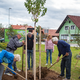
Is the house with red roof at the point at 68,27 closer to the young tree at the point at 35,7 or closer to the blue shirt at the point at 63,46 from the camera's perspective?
the young tree at the point at 35,7

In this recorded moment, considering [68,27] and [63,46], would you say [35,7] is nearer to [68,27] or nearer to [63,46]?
[63,46]

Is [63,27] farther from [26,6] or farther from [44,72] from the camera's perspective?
[44,72]

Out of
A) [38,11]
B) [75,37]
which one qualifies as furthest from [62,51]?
[38,11]

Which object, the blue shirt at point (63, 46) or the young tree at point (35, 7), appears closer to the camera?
the blue shirt at point (63, 46)

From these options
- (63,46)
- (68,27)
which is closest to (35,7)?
(63,46)

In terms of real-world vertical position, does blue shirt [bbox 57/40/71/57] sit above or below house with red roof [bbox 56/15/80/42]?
below

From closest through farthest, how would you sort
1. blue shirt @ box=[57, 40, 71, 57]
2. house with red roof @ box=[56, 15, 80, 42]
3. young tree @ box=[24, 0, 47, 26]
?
blue shirt @ box=[57, 40, 71, 57] → young tree @ box=[24, 0, 47, 26] → house with red roof @ box=[56, 15, 80, 42]

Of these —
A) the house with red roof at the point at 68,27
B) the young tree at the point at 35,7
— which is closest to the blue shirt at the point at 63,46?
the young tree at the point at 35,7

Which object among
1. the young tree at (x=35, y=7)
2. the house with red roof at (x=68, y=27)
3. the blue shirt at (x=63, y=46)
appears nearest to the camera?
the blue shirt at (x=63, y=46)

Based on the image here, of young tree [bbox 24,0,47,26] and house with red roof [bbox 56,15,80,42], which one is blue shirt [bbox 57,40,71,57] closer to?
young tree [bbox 24,0,47,26]

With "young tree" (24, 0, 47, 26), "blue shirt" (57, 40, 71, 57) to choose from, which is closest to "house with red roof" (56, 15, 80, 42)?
"young tree" (24, 0, 47, 26)

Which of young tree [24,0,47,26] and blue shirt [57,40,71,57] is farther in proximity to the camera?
young tree [24,0,47,26]

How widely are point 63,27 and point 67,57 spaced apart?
2373 centimetres

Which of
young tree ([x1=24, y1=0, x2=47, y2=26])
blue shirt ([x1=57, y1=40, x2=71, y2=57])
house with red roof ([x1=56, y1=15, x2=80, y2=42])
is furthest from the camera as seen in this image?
house with red roof ([x1=56, y1=15, x2=80, y2=42])
